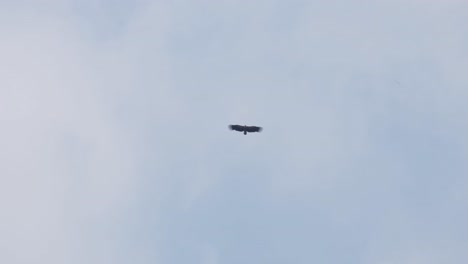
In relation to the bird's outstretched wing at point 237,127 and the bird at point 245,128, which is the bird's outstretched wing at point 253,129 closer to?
the bird at point 245,128

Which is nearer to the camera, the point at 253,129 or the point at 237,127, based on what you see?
the point at 253,129

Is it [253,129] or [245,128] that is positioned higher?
[245,128]

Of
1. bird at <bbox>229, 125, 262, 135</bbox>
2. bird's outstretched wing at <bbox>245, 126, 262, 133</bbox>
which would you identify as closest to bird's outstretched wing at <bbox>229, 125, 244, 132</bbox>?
bird at <bbox>229, 125, 262, 135</bbox>

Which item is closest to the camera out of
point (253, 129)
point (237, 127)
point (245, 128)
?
point (253, 129)

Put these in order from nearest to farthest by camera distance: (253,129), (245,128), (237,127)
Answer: (253,129) → (245,128) → (237,127)

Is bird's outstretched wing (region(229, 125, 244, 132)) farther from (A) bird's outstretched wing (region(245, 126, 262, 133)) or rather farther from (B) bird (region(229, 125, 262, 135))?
Result: (A) bird's outstretched wing (region(245, 126, 262, 133))

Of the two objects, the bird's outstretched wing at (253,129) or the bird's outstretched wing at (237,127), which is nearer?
the bird's outstretched wing at (253,129)

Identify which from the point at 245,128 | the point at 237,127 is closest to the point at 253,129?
the point at 245,128

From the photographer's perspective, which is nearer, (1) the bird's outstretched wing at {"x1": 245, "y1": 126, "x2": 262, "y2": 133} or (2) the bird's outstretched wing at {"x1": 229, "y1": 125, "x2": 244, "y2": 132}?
(1) the bird's outstretched wing at {"x1": 245, "y1": 126, "x2": 262, "y2": 133}

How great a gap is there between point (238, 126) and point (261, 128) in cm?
743

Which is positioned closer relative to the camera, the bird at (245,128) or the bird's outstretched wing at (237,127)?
the bird at (245,128)

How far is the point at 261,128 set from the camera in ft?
379

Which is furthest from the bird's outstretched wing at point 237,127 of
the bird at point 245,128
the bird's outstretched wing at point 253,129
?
the bird's outstretched wing at point 253,129

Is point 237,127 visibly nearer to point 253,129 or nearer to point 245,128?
point 245,128
